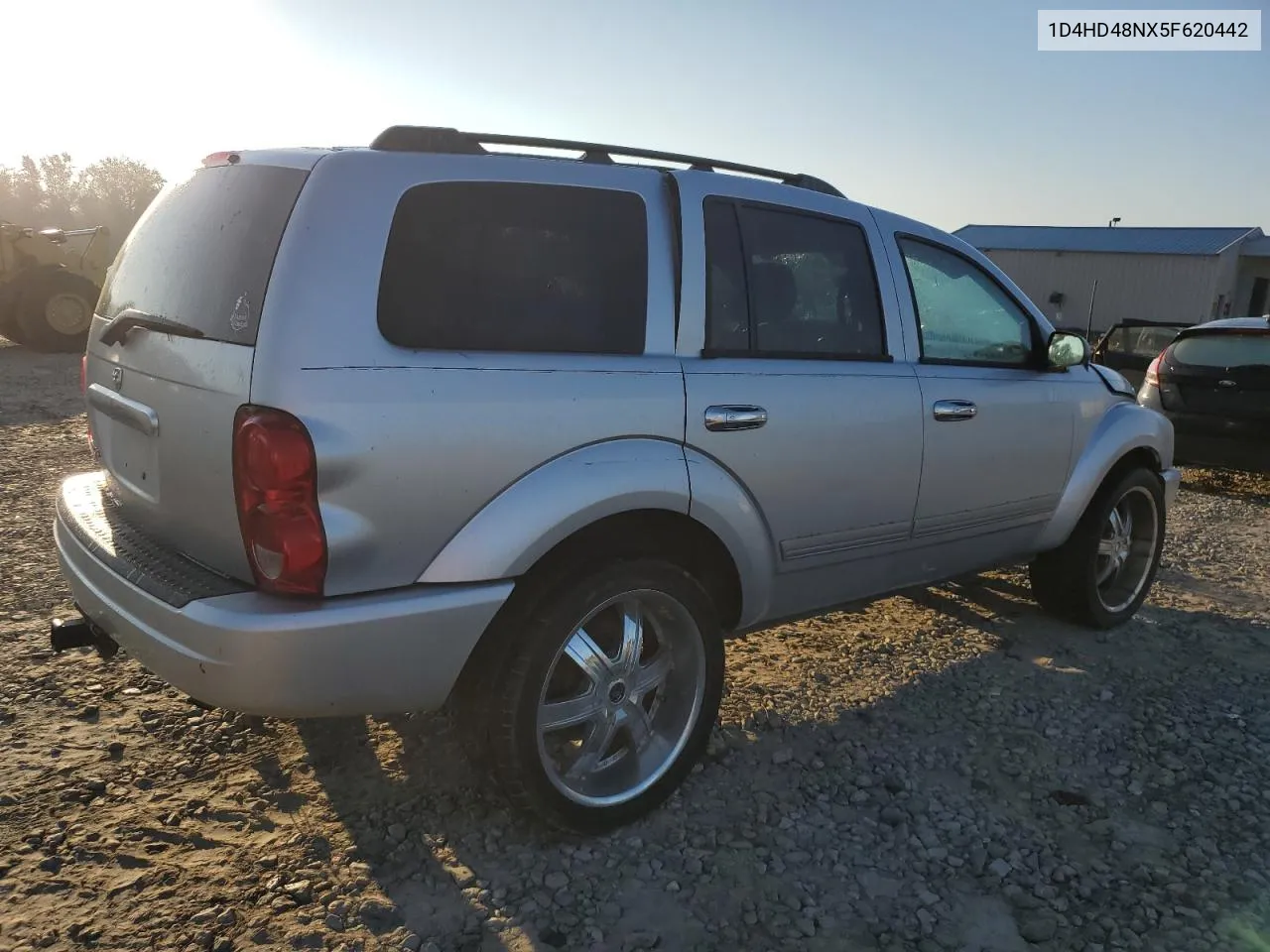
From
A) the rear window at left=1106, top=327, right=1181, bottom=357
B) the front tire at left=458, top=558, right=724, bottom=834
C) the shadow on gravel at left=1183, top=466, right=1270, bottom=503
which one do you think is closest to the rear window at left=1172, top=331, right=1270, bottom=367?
the shadow on gravel at left=1183, top=466, right=1270, bottom=503

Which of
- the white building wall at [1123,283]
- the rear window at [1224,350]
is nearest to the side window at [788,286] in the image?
the rear window at [1224,350]

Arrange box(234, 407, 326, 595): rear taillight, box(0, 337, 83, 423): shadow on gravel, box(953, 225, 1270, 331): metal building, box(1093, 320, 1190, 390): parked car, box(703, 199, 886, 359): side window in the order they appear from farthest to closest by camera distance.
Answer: box(953, 225, 1270, 331): metal building
box(1093, 320, 1190, 390): parked car
box(0, 337, 83, 423): shadow on gravel
box(703, 199, 886, 359): side window
box(234, 407, 326, 595): rear taillight

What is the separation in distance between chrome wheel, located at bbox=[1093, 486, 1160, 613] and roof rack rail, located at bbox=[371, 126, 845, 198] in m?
2.76

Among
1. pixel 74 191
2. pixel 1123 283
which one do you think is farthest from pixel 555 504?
pixel 74 191

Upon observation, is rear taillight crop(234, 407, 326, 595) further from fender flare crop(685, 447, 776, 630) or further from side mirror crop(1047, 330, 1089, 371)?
side mirror crop(1047, 330, 1089, 371)

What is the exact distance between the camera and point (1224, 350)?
8.03 m

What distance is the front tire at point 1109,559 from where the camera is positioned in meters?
4.53

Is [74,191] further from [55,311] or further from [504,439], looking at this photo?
[504,439]

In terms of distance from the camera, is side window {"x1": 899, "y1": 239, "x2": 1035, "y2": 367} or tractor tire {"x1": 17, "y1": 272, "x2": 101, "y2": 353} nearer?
side window {"x1": 899, "y1": 239, "x2": 1035, "y2": 367}

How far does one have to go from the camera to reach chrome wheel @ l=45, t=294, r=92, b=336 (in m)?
14.8

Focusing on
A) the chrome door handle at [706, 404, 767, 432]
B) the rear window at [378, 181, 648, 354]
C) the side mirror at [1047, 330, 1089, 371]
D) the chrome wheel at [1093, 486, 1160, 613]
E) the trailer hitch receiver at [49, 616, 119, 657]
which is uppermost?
the rear window at [378, 181, 648, 354]

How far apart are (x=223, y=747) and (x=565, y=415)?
1.73m

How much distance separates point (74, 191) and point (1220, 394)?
3582 inches

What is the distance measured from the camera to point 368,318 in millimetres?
2250
